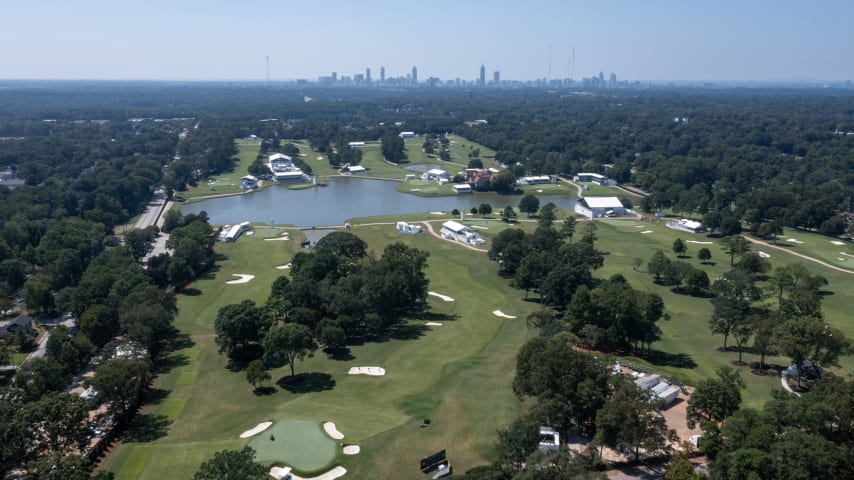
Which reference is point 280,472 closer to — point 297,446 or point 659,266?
point 297,446

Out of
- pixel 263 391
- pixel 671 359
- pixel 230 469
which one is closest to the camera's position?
pixel 230 469

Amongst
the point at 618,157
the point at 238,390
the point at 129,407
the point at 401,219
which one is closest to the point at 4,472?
the point at 129,407

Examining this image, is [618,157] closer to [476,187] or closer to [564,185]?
[564,185]

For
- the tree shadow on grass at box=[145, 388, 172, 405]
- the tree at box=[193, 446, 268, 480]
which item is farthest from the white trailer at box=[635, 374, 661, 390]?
the tree shadow on grass at box=[145, 388, 172, 405]

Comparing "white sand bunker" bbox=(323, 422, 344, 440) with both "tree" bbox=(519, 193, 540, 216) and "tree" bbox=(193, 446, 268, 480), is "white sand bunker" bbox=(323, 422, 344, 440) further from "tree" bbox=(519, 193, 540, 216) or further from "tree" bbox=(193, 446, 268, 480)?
"tree" bbox=(519, 193, 540, 216)

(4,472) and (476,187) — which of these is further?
(476,187)

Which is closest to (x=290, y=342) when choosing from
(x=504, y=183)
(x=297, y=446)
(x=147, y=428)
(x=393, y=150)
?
(x=297, y=446)
